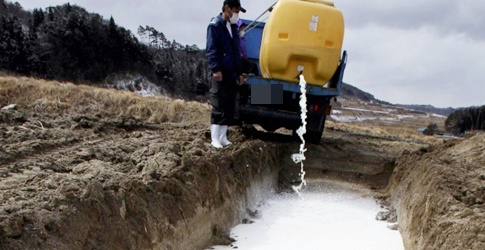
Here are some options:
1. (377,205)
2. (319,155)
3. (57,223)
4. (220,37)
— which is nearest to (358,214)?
(377,205)

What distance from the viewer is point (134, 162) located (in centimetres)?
459

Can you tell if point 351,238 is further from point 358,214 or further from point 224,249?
point 224,249

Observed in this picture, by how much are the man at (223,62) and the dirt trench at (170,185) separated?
18.6 inches

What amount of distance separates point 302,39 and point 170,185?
3.48m

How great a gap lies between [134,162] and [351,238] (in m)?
2.21

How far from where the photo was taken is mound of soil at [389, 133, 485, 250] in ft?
11.4

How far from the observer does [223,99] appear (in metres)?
6.10

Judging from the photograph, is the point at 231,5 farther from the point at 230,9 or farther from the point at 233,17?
the point at 233,17

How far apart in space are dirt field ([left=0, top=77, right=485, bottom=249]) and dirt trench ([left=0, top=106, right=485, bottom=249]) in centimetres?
1

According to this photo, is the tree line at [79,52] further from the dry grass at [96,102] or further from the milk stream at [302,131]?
the milk stream at [302,131]

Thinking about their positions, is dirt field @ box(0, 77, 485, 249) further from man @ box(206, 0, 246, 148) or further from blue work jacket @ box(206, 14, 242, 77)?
blue work jacket @ box(206, 14, 242, 77)

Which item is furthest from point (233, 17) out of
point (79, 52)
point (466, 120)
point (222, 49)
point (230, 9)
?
point (79, 52)

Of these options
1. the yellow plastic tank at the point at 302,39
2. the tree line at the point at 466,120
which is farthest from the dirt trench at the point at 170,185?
the tree line at the point at 466,120

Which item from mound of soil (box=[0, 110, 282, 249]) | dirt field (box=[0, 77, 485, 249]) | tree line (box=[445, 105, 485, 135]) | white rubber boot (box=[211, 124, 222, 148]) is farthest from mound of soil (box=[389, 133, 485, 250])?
tree line (box=[445, 105, 485, 135])
